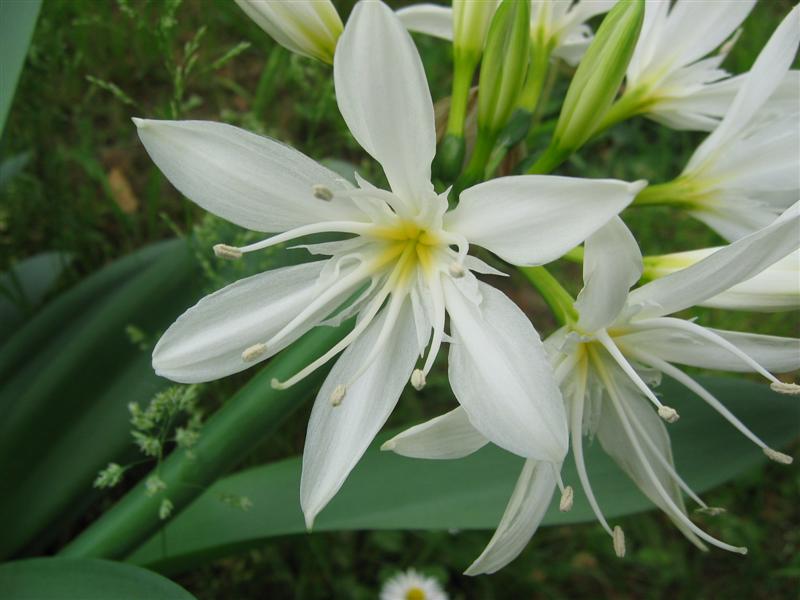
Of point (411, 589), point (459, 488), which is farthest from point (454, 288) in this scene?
point (411, 589)

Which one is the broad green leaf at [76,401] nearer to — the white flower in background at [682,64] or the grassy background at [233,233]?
the grassy background at [233,233]

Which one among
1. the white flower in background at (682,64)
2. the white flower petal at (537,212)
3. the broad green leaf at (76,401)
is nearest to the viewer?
the white flower petal at (537,212)

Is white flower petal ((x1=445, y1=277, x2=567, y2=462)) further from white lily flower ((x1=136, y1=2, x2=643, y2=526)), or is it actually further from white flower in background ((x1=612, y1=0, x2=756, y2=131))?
white flower in background ((x1=612, y1=0, x2=756, y2=131))

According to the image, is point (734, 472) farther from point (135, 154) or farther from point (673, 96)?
point (135, 154)

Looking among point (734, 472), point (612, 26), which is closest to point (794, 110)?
point (612, 26)

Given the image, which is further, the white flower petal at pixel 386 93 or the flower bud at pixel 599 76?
the flower bud at pixel 599 76

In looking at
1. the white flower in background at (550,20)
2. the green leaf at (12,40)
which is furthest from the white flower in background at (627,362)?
the green leaf at (12,40)

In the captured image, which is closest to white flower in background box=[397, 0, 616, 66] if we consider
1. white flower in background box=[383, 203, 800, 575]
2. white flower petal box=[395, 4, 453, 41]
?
white flower petal box=[395, 4, 453, 41]
